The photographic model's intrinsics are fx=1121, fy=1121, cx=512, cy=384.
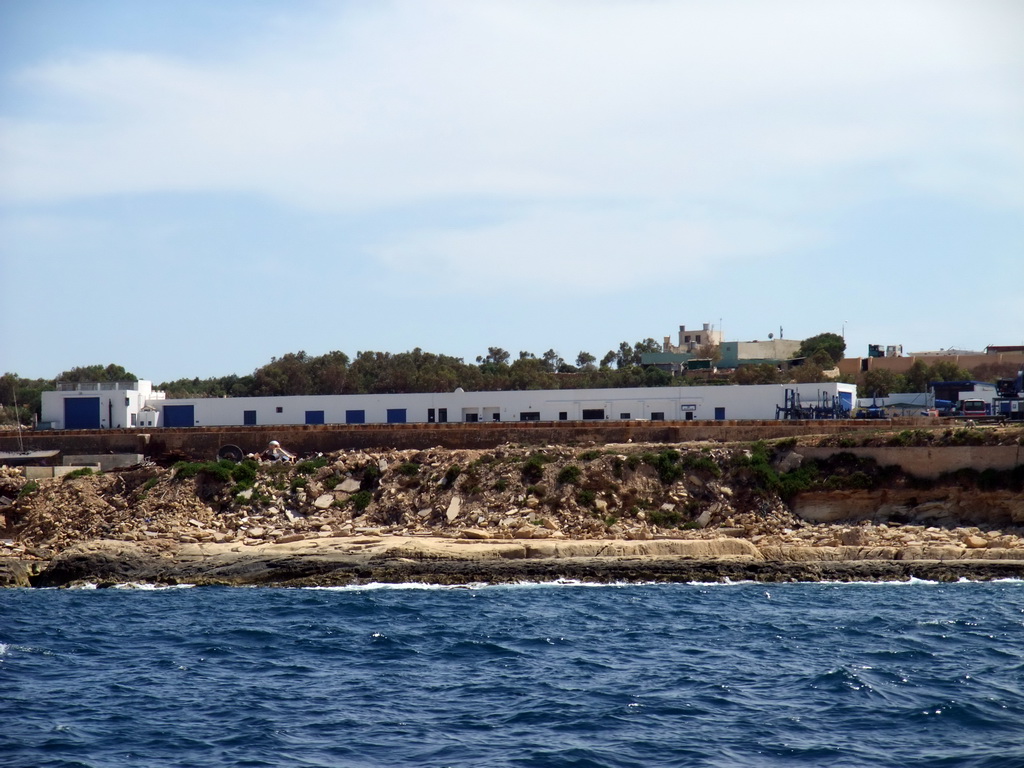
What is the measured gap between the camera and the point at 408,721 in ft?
56.8

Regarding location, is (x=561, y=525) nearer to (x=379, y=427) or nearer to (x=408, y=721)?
(x=379, y=427)

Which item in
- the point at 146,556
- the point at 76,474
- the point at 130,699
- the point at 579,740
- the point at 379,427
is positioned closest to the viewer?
the point at 579,740

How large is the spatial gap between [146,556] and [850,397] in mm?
35770

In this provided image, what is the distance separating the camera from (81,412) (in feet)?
186

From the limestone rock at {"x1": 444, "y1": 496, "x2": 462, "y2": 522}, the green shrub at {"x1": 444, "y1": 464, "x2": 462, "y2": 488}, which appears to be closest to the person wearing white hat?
the green shrub at {"x1": 444, "y1": 464, "x2": 462, "y2": 488}

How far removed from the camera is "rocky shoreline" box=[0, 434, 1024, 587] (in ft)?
112

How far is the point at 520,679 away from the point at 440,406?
1392 inches

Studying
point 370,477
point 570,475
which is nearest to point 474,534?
point 570,475

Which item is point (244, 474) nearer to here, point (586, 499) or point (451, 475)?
Answer: point (451, 475)

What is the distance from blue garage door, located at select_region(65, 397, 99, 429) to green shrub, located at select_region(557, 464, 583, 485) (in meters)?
27.0

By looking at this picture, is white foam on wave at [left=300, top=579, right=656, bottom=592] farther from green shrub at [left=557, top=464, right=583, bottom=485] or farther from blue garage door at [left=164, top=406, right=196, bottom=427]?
blue garage door at [left=164, top=406, right=196, bottom=427]

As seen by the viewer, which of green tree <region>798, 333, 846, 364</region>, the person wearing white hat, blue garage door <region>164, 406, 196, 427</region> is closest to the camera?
the person wearing white hat

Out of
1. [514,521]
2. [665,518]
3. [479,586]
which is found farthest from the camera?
[665,518]

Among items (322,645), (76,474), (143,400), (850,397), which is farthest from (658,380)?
(322,645)
